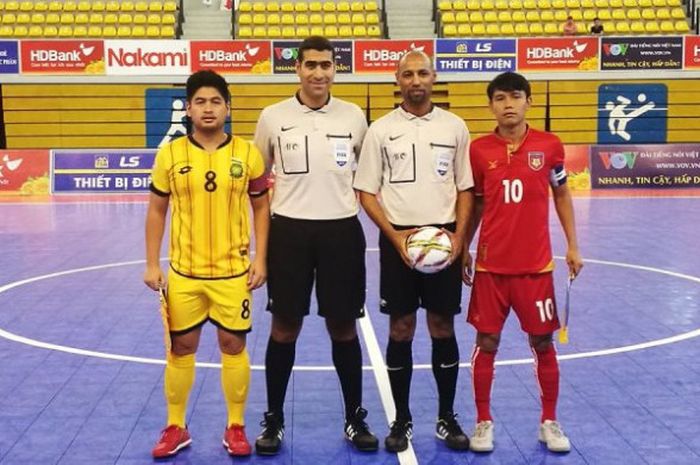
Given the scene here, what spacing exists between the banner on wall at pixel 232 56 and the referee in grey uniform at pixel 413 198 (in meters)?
15.9

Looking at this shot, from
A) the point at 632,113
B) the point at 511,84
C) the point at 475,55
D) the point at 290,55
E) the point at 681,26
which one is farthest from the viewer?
the point at 681,26

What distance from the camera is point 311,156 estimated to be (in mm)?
4367

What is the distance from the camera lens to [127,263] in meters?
10.2

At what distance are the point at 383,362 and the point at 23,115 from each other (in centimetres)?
1715

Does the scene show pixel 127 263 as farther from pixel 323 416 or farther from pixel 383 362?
pixel 323 416

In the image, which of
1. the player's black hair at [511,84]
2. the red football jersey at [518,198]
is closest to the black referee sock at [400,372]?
the red football jersey at [518,198]

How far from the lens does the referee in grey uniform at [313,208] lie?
14.4ft

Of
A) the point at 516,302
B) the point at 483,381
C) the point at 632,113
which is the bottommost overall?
the point at 483,381

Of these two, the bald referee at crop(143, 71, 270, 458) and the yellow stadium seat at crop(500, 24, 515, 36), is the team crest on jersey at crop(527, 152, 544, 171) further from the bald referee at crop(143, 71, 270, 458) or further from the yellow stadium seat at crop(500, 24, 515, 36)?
the yellow stadium seat at crop(500, 24, 515, 36)

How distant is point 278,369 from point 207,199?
104 cm

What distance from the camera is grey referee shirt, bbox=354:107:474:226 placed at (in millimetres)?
4398

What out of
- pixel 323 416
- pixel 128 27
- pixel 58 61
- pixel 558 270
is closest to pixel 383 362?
pixel 323 416

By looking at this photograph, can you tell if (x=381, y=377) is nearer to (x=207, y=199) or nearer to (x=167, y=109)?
(x=207, y=199)

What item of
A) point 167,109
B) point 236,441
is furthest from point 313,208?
point 167,109
